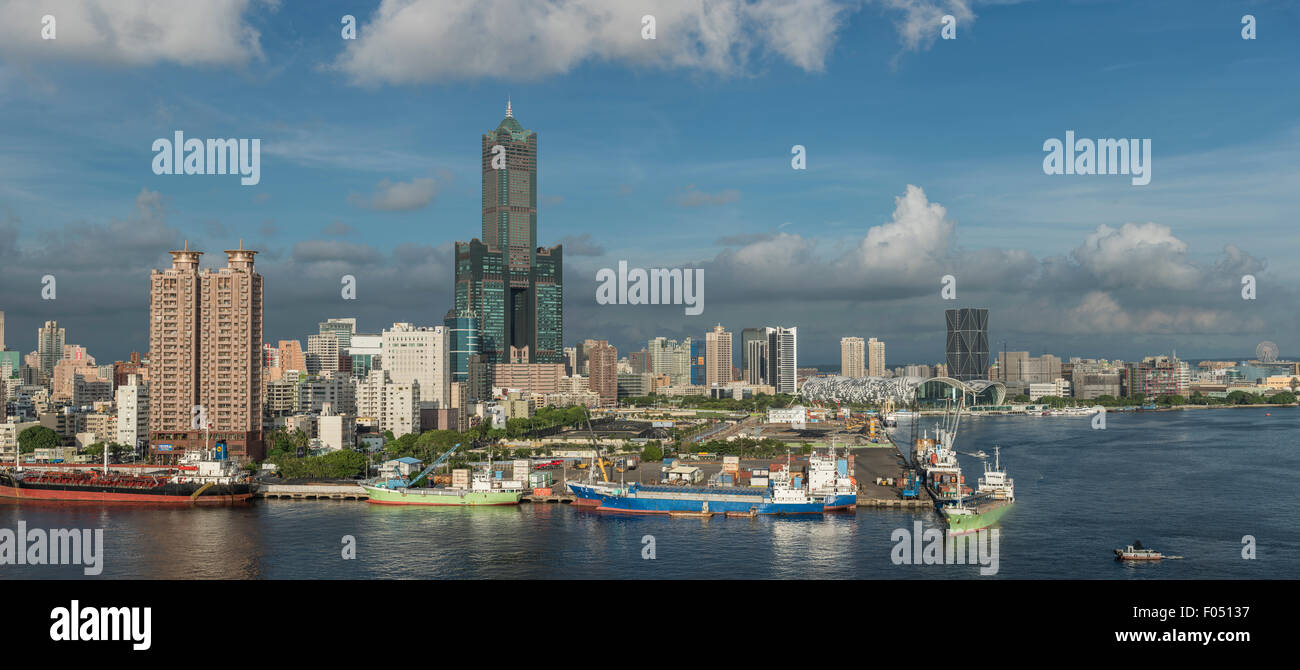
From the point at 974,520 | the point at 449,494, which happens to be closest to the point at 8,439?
the point at 449,494

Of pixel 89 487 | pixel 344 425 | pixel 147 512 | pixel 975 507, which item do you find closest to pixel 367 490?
pixel 147 512

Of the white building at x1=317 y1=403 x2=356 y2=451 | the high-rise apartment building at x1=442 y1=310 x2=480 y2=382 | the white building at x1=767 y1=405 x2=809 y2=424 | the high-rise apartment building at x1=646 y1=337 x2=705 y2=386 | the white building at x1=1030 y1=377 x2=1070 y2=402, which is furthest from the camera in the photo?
the high-rise apartment building at x1=646 y1=337 x2=705 y2=386

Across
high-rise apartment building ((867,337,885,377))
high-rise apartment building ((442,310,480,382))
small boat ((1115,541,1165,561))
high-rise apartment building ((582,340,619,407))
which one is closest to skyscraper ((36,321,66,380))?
high-rise apartment building ((442,310,480,382))

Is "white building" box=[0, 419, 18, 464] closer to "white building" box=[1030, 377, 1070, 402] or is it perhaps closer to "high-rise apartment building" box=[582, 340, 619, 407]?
"high-rise apartment building" box=[582, 340, 619, 407]
